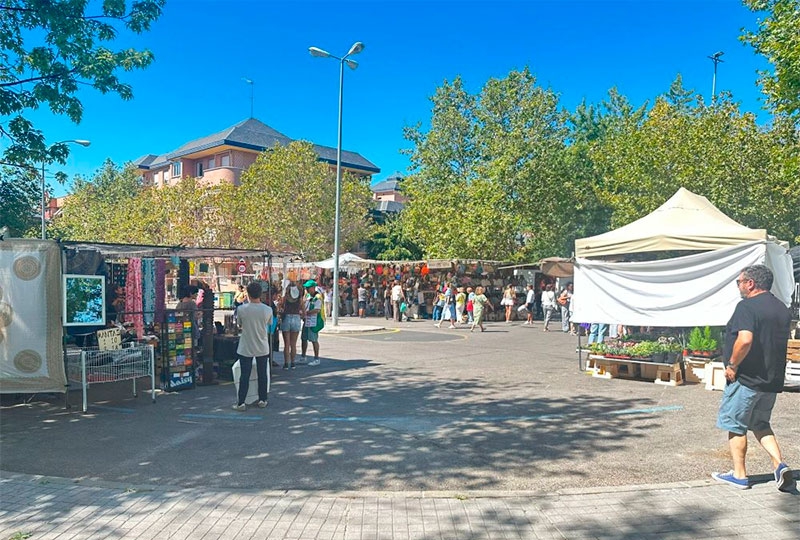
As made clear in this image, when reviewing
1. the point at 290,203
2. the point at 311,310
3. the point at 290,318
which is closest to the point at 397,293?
the point at 290,203

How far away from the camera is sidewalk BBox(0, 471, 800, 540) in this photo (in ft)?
13.8

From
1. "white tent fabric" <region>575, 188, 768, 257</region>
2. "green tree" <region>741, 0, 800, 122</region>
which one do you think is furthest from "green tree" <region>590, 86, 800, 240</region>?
"white tent fabric" <region>575, 188, 768, 257</region>

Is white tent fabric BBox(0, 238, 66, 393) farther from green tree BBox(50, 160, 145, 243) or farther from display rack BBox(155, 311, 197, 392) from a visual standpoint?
green tree BBox(50, 160, 145, 243)

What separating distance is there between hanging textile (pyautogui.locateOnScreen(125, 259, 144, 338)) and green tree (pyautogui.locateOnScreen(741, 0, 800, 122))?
44.0 ft

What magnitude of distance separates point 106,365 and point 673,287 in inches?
359

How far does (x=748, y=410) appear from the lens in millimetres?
5016

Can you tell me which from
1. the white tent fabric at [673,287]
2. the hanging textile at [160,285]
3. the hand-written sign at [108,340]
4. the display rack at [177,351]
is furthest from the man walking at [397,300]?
the hand-written sign at [108,340]

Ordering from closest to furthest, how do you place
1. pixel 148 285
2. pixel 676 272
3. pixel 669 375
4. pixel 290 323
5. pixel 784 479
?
pixel 784 479 < pixel 148 285 < pixel 669 375 < pixel 676 272 < pixel 290 323

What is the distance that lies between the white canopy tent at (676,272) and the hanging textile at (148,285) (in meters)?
7.53

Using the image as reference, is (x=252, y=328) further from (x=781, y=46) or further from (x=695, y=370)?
(x=781, y=46)

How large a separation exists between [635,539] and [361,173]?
183ft

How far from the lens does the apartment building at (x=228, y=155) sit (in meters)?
47.1

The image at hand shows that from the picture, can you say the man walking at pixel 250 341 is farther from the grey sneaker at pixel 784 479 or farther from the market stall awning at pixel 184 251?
the grey sneaker at pixel 784 479

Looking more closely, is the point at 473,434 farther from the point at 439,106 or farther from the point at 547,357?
the point at 439,106
